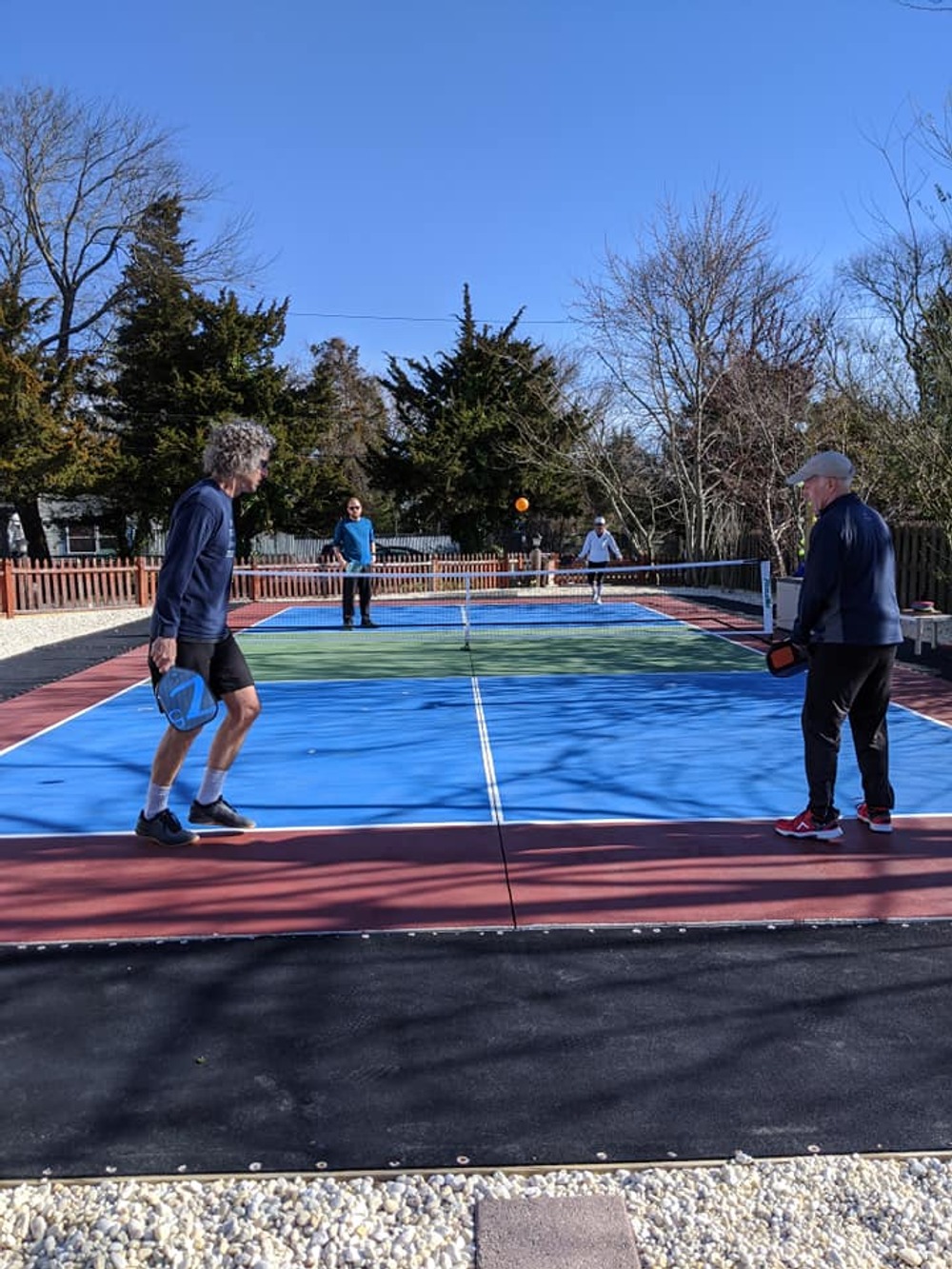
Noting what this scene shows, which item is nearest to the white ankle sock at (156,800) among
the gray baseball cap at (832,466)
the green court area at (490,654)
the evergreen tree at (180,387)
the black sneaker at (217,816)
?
the black sneaker at (217,816)

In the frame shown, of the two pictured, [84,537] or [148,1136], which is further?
[84,537]

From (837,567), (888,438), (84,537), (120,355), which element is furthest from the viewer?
(84,537)

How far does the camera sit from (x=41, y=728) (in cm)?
919

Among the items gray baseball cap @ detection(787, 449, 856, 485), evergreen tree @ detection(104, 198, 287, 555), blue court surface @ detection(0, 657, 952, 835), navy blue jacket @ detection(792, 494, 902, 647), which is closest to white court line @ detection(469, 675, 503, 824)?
blue court surface @ detection(0, 657, 952, 835)

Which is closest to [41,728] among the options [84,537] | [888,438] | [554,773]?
[554,773]

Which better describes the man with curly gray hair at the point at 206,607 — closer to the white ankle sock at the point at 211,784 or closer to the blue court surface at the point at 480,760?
the white ankle sock at the point at 211,784

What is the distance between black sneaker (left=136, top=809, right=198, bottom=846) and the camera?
17.9 feet

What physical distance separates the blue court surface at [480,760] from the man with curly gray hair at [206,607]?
2.03 ft

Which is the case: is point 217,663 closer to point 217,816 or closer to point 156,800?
point 156,800

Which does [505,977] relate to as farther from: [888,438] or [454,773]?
[888,438]

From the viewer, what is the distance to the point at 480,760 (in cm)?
749

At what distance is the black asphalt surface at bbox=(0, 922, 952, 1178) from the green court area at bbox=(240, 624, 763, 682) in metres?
7.73

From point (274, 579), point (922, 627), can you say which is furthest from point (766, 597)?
point (274, 579)

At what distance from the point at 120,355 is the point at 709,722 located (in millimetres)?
31019
